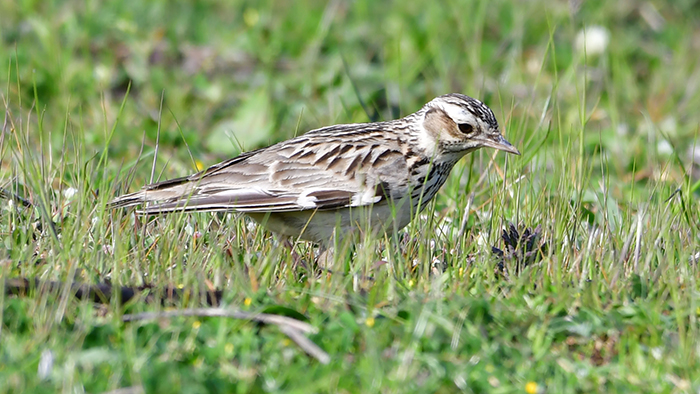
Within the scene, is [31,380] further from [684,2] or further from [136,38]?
[684,2]

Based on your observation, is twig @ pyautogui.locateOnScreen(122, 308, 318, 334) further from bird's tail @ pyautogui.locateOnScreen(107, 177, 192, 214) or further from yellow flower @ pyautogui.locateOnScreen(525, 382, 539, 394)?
bird's tail @ pyautogui.locateOnScreen(107, 177, 192, 214)

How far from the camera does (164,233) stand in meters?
5.01

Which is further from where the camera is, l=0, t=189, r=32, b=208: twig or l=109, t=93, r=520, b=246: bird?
l=109, t=93, r=520, b=246: bird

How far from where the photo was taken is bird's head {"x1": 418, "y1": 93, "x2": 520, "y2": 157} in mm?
6090

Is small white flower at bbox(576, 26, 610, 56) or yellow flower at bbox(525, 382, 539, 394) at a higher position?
small white flower at bbox(576, 26, 610, 56)

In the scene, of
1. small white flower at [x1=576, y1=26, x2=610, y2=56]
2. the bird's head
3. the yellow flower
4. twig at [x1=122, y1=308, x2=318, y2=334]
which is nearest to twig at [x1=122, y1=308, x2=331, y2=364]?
twig at [x1=122, y1=308, x2=318, y2=334]

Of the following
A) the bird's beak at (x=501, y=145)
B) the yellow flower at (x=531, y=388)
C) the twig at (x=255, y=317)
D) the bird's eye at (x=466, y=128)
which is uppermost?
the bird's eye at (x=466, y=128)

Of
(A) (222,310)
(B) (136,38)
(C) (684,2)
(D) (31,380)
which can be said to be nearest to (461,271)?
(A) (222,310)

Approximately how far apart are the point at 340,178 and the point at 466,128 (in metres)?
0.88

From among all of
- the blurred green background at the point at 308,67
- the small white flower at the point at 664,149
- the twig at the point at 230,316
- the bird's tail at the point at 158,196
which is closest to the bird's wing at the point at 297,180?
the bird's tail at the point at 158,196

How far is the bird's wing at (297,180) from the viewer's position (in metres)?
5.71

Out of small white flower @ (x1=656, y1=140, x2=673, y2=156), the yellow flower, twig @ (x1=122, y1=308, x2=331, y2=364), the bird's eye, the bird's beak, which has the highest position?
the bird's eye

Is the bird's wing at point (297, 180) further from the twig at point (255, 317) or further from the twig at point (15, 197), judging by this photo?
the twig at point (255, 317)

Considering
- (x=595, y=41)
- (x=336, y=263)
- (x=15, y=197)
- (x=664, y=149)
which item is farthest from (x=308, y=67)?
(x=336, y=263)
